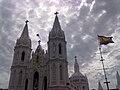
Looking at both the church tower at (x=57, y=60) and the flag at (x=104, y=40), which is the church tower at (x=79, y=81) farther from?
the flag at (x=104, y=40)

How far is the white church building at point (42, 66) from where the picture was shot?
43188 millimetres

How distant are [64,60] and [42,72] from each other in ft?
24.4

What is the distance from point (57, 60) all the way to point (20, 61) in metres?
13.0

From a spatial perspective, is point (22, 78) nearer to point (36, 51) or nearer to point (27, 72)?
point (27, 72)

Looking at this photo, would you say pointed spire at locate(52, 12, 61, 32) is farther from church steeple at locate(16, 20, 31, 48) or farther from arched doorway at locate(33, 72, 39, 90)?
arched doorway at locate(33, 72, 39, 90)

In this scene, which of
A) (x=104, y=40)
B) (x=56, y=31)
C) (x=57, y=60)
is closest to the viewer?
(x=104, y=40)

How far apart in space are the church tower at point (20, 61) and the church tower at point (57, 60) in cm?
899

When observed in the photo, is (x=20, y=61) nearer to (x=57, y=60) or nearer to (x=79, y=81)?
(x=57, y=60)

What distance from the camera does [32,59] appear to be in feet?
164

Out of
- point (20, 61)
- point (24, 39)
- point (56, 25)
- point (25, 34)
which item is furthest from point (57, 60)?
point (25, 34)

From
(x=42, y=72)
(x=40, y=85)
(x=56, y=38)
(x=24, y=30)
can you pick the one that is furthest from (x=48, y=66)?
(x=24, y=30)

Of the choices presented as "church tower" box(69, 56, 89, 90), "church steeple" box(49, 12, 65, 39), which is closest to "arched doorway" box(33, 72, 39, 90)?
"church steeple" box(49, 12, 65, 39)

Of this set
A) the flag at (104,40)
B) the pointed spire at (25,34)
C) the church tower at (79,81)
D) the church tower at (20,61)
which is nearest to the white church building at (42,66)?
the church tower at (20,61)

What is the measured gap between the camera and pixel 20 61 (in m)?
50.2
